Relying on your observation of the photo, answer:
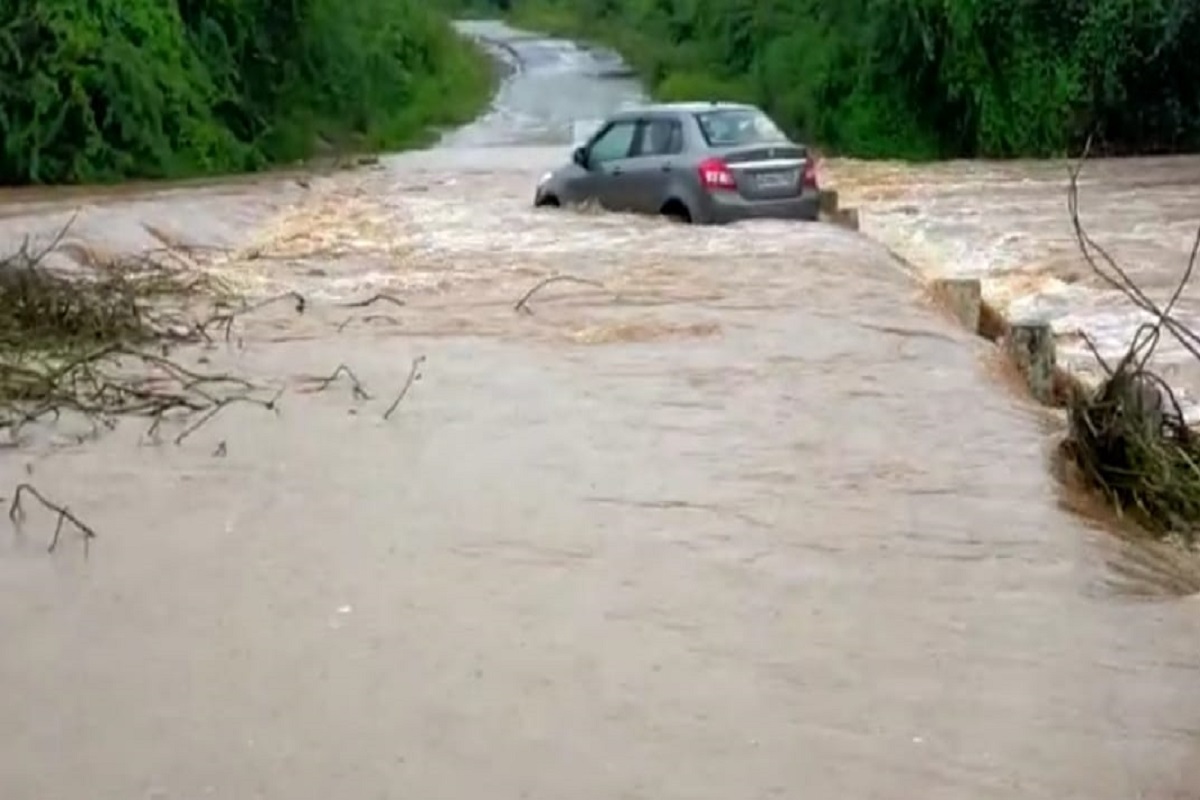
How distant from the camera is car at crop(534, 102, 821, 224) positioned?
71.8ft

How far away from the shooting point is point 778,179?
22141mm

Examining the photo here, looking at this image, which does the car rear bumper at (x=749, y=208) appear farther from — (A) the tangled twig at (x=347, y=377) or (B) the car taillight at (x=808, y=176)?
(A) the tangled twig at (x=347, y=377)

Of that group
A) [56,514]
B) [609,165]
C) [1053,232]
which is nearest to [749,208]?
[609,165]

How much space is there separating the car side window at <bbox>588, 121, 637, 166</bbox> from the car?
0.04 feet

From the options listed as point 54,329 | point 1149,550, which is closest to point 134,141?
point 54,329

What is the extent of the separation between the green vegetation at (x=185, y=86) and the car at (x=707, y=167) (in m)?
13.6

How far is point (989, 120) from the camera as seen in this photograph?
36906 millimetres

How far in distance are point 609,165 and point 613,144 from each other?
244 mm

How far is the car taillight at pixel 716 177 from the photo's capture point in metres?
21.8

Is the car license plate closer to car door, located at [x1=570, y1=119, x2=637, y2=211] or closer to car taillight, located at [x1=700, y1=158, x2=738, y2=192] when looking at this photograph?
car taillight, located at [x1=700, y1=158, x2=738, y2=192]

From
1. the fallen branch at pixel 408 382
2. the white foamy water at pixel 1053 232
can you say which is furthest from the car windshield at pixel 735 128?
the fallen branch at pixel 408 382

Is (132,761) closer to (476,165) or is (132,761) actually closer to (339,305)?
(339,305)

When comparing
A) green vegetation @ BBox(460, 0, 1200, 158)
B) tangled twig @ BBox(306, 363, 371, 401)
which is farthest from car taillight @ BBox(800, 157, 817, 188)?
green vegetation @ BBox(460, 0, 1200, 158)

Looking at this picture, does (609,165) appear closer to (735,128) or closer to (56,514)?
(735,128)
